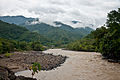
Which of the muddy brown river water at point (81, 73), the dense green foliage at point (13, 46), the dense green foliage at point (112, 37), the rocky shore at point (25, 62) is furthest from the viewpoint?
the dense green foliage at point (13, 46)

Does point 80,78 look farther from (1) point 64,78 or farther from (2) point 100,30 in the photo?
(2) point 100,30

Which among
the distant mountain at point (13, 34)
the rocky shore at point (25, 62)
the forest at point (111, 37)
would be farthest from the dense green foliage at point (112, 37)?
the distant mountain at point (13, 34)

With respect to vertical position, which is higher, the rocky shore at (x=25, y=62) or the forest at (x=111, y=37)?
the forest at (x=111, y=37)

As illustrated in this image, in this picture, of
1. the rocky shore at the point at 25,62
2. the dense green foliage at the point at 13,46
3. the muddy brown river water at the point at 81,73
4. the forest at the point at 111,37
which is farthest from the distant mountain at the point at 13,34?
the muddy brown river water at the point at 81,73

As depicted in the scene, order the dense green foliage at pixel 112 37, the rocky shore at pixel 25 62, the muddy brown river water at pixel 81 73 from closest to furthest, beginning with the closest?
the muddy brown river water at pixel 81 73 → the rocky shore at pixel 25 62 → the dense green foliage at pixel 112 37

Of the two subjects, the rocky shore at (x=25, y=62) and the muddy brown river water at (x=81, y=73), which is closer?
the muddy brown river water at (x=81, y=73)

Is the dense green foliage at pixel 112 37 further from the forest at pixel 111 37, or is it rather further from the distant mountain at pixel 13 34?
the distant mountain at pixel 13 34

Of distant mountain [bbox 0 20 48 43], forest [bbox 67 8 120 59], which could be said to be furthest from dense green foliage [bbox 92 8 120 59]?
distant mountain [bbox 0 20 48 43]

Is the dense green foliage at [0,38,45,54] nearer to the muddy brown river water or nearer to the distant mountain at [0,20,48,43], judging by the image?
the muddy brown river water

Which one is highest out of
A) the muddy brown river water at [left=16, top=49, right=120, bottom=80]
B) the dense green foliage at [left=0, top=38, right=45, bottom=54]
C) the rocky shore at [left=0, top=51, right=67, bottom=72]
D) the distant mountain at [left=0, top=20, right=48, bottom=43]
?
the distant mountain at [left=0, top=20, right=48, bottom=43]

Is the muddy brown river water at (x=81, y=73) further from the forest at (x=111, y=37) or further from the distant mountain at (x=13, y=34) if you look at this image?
the distant mountain at (x=13, y=34)

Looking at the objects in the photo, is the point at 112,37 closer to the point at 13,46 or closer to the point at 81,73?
the point at 81,73

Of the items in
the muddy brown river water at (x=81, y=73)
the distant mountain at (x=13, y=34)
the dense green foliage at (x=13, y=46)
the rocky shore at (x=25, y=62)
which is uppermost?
the distant mountain at (x=13, y=34)

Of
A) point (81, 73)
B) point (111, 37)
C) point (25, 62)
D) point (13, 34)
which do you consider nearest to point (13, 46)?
point (25, 62)
